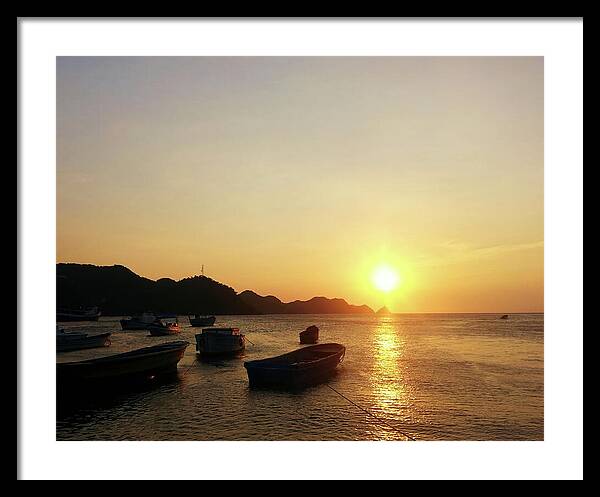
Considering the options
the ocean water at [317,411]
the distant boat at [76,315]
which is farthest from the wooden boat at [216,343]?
the distant boat at [76,315]

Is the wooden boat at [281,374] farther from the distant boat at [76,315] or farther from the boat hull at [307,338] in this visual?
the distant boat at [76,315]

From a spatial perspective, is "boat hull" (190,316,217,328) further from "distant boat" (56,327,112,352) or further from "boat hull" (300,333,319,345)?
"distant boat" (56,327,112,352)

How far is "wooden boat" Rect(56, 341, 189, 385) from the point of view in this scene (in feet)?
38.1

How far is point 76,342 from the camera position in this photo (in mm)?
26031

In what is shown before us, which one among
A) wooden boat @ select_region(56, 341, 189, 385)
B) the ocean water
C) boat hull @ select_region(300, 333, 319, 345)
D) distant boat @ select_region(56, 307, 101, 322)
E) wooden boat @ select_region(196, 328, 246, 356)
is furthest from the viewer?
distant boat @ select_region(56, 307, 101, 322)

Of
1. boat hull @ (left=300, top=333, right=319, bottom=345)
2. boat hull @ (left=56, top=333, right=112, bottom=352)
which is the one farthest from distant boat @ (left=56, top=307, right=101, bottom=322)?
boat hull @ (left=300, top=333, right=319, bottom=345)

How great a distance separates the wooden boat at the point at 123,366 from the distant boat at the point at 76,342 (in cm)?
1166

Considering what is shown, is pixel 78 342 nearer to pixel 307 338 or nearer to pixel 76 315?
pixel 307 338

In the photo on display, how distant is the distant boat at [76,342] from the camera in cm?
2516

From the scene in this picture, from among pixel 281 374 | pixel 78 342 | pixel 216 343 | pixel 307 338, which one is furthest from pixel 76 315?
pixel 281 374

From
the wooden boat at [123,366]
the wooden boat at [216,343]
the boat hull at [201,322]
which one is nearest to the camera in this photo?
the wooden boat at [123,366]

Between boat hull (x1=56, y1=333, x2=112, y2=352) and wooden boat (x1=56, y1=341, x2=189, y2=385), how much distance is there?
1172 cm

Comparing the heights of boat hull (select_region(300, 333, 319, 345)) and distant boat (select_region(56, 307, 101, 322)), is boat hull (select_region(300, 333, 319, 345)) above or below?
above

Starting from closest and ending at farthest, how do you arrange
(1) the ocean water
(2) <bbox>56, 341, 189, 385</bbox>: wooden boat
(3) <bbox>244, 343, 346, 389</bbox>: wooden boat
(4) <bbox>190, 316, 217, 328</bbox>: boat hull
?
(1) the ocean water < (2) <bbox>56, 341, 189, 385</bbox>: wooden boat < (3) <bbox>244, 343, 346, 389</bbox>: wooden boat < (4) <bbox>190, 316, 217, 328</bbox>: boat hull
